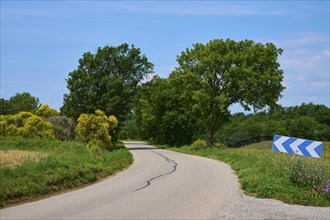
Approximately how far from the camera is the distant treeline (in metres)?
77.7

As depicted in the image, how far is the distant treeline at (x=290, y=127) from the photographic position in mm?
77688

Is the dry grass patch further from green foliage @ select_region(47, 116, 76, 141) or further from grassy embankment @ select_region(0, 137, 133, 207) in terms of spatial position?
green foliage @ select_region(47, 116, 76, 141)

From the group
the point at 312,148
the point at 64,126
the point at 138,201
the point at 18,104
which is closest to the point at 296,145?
the point at 312,148

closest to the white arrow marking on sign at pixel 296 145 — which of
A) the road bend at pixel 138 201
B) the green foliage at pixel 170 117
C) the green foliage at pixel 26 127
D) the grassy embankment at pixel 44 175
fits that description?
the road bend at pixel 138 201

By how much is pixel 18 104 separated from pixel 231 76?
47.7 metres

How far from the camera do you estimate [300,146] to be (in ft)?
49.7

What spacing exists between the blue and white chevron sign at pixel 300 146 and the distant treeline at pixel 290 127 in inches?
2500

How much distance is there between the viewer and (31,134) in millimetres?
33344

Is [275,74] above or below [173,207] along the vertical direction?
above

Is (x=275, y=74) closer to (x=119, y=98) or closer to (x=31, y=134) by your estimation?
(x=119, y=98)

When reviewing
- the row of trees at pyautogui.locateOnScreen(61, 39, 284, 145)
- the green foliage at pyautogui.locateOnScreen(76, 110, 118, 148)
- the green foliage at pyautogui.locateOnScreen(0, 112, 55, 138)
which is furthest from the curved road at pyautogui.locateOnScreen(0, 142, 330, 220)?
the row of trees at pyautogui.locateOnScreen(61, 39, 284, 145)

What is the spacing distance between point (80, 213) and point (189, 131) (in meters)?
55.5

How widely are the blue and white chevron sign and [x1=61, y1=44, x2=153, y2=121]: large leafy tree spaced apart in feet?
103

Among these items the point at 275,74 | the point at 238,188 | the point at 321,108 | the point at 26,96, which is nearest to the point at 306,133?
the point at 321,108
